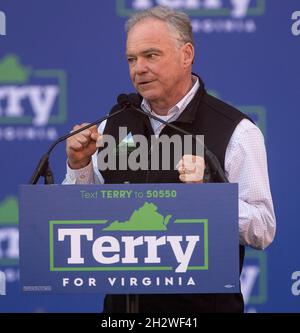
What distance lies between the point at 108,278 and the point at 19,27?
53.9 inches

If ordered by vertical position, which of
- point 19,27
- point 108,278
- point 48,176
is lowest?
point 108,278

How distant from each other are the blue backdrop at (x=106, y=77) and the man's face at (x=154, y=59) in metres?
0.69

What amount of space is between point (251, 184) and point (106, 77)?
986 mm

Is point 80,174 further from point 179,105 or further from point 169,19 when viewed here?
point 169,19

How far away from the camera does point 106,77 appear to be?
2.43 meters

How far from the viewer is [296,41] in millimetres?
2389

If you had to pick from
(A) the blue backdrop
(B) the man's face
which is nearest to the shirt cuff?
(B) the man's face

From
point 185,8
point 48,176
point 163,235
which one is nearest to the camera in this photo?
point 163,235

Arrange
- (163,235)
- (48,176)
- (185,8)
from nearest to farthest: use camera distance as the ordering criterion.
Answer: (163,235) < (48,176) < (185,8)

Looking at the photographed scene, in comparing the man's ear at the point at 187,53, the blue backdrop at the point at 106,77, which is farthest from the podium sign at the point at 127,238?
the blue backdrop at the point at 106,77

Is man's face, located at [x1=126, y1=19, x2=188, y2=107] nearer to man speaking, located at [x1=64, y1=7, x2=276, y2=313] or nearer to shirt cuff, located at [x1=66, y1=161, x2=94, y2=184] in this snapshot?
man speaking, located at [x1=64, y1=7, x2=276, y2=313]

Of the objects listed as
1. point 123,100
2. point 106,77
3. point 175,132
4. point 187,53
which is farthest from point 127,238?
point 106,77

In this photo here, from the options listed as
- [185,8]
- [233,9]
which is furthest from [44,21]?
[233,9]
